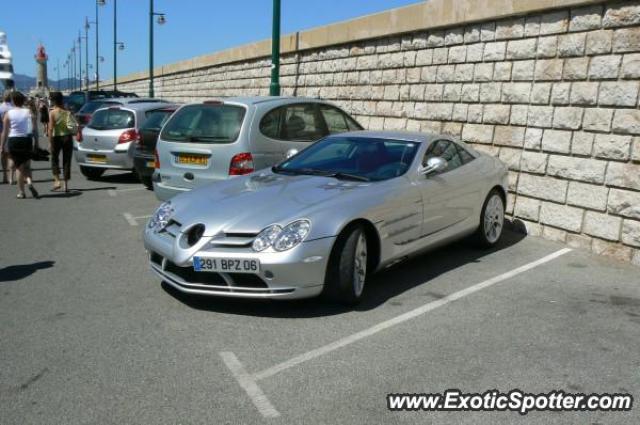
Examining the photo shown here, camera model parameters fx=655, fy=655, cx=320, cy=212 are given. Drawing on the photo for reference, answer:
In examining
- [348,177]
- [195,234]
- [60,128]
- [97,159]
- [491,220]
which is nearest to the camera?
[195,234]

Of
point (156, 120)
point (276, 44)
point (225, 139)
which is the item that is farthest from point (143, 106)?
point (225, 139)

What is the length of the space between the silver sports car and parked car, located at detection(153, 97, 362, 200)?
46.8 inches

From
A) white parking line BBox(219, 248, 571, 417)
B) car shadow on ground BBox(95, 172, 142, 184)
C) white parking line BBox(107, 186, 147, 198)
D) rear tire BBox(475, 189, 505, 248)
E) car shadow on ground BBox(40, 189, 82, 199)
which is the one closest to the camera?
white parking line BBox(219, 248, 571, 417)

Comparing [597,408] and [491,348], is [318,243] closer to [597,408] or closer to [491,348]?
[491,348]

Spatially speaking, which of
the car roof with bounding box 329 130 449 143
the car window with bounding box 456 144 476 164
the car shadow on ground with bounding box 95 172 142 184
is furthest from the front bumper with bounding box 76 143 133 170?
the car window with bounding box 456 144 476 164

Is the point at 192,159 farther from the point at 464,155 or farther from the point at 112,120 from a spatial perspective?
the point at 112,120

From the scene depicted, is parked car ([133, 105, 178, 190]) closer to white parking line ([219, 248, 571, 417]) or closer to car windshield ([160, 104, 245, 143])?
car windshield ([160, 104, 245, 143])

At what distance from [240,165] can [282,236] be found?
304 cm

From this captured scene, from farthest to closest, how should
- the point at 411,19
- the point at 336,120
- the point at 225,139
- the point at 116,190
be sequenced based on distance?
the point at 116,190
the point at 411,19
the point at 336,120
the point at 225,139

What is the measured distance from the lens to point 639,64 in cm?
676

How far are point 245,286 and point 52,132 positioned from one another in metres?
7.48

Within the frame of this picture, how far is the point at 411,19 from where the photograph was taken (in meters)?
10.5

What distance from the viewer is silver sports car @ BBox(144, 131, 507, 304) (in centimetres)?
477

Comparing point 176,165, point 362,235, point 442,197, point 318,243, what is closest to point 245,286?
point 318,243
